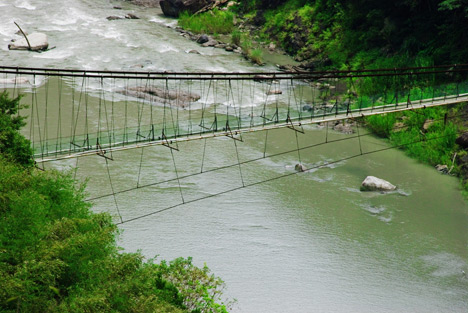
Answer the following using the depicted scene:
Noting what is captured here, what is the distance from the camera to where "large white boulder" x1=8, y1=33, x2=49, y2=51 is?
39781 millimetres

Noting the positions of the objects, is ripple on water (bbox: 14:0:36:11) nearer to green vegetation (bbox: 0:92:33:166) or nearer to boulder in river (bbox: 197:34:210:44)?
Result: boulder in river (bbox: 197:34:210:44)

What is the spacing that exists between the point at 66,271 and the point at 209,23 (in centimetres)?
3631

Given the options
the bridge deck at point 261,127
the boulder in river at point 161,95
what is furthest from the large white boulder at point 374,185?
the boulder in river at point 161,95

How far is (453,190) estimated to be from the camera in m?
27.5

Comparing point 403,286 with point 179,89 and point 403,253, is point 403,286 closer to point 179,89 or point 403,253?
point 403,253

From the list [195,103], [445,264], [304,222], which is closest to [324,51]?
[195,103]

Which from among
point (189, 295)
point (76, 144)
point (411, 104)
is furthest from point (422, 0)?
point (189, 295)

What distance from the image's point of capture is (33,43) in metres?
40.1

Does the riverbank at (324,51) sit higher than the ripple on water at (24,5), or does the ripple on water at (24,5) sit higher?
the ripple on water at (24,5)

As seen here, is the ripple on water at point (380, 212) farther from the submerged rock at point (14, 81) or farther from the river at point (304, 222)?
the submerged rock at point (14, 81)

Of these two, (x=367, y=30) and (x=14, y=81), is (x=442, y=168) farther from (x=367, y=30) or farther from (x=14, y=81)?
(x=14, y=81)

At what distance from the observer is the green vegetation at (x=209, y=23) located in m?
47.3

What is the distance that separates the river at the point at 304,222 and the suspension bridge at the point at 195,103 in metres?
1.59

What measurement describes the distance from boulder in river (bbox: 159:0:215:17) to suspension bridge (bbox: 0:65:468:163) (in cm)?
1281
